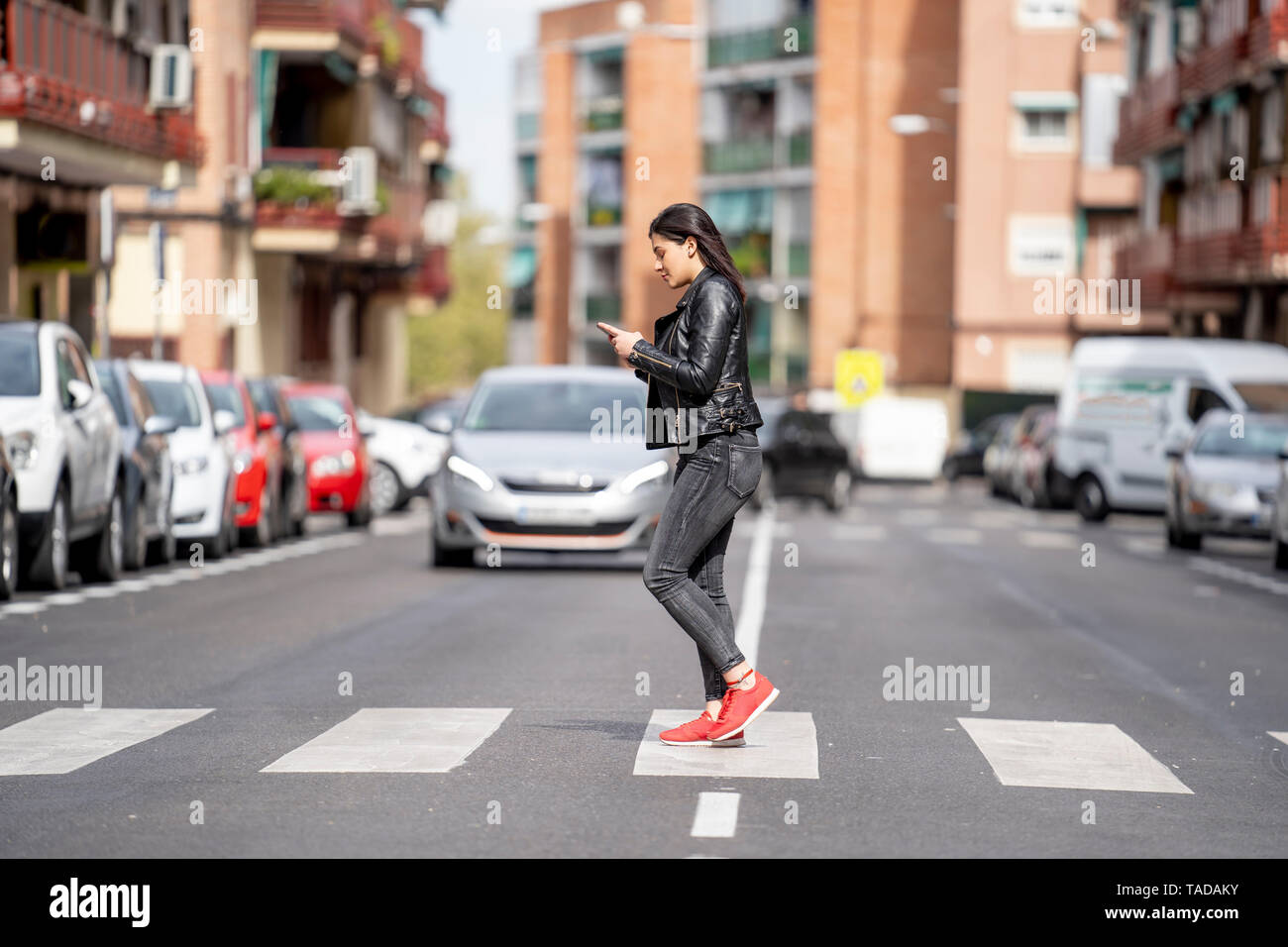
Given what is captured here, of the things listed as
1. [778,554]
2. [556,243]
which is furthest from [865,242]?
[778,554]

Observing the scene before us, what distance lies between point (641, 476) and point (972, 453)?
42.2 meters

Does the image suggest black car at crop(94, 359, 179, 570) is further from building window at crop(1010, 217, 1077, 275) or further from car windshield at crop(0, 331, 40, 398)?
building window at crop(1010, 217, 1077, 275)

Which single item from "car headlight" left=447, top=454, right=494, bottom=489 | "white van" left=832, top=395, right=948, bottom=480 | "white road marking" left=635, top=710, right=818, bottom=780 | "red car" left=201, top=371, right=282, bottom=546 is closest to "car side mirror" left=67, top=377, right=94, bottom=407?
"car headlight" left=447, top=454, right=494, bottom=489

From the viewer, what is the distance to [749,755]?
9219 millimetres

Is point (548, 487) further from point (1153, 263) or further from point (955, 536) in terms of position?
point (1153, 263)

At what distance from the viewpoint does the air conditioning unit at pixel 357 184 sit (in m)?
47.9

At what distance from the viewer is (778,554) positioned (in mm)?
24766

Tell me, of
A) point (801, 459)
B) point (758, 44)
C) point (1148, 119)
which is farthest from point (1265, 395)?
point (758, 44)

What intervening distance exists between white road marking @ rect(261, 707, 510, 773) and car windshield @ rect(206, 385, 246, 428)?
14081 millimetres

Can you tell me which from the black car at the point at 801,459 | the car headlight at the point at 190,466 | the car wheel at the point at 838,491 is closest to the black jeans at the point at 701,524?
the car headlight at the point at 190,466

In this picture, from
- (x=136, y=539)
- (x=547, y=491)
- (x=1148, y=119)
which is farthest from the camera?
(x=1148, y=119)

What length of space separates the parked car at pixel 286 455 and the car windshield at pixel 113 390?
4.70 meters

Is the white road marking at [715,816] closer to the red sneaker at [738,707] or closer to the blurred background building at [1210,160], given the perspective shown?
the red sneaker at [738,707]
